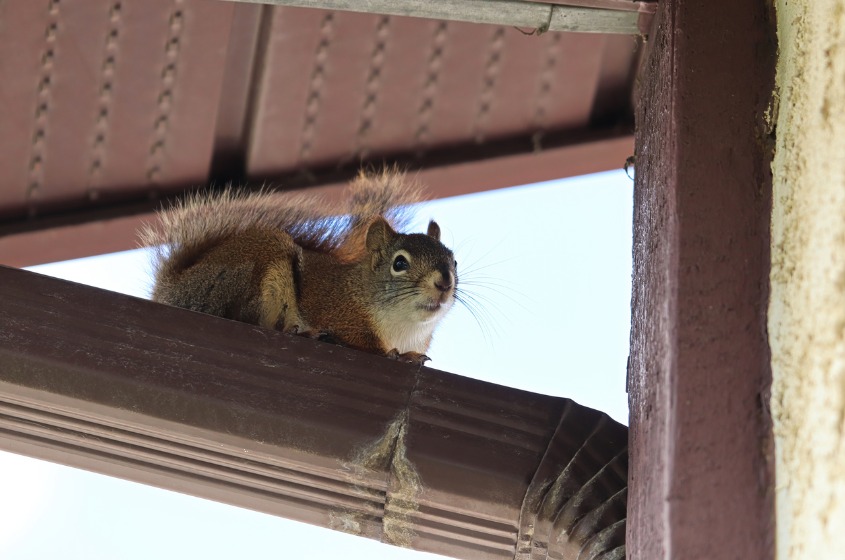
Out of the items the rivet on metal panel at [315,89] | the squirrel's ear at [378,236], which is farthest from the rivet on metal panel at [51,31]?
the squirrel's ear at [378,236]

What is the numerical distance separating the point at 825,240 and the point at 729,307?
0.53 ft

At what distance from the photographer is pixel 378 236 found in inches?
116

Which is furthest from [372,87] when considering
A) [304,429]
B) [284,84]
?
[304,429]

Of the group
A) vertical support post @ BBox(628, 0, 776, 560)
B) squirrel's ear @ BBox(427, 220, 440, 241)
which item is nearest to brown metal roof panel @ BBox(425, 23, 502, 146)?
squirrel's ear @ BBox(427, 220, 440, 241)

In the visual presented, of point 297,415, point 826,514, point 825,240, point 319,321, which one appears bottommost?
point 826,514

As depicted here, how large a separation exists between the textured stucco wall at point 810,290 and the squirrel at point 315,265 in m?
0.93

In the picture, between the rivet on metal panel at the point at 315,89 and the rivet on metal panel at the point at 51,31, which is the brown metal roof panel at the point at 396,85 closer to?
the rivet on metal panel at the point at 315,89

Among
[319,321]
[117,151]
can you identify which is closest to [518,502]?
[319,321]

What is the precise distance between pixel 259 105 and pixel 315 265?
15.6 inches

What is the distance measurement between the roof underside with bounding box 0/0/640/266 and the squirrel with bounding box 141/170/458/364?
0.12 m

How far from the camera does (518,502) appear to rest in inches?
63.2

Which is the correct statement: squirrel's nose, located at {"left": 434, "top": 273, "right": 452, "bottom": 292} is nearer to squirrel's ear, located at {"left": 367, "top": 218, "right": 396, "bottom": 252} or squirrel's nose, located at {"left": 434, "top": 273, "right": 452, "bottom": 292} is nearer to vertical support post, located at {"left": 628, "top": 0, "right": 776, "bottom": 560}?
squirrel's ear, located at {"left": 367, "top": 218, "right": 396, "bottom": 252}

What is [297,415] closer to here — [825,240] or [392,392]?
[392,392]

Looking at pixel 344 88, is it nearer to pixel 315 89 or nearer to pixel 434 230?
pixel 315 89
